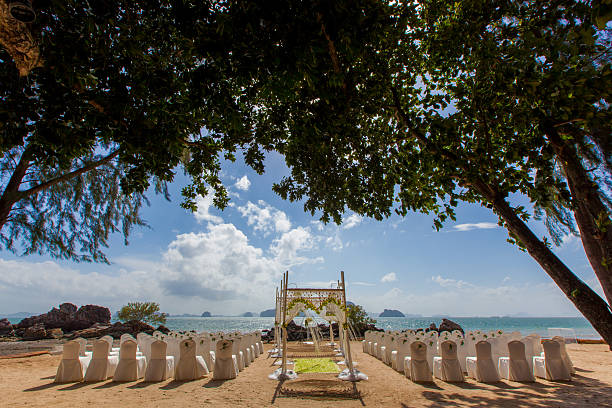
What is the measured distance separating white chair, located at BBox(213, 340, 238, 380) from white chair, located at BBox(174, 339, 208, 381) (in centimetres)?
44

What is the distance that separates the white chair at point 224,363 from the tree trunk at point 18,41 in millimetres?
7215

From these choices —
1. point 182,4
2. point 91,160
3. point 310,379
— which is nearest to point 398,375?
point 310,379

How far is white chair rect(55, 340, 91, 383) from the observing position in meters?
6.89

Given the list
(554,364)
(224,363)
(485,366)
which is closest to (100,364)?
(224,363)

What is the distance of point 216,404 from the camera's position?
5340mm

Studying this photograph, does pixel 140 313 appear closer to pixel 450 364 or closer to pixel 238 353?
pixel 238 353

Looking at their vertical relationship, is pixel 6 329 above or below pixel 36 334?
below

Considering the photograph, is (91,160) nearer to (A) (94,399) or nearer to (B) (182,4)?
(A) (94,399)

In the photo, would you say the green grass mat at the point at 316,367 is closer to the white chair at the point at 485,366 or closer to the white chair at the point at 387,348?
the white chair at the point at 387,348

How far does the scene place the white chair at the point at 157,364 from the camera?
23.1 ft

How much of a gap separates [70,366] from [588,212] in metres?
10.4

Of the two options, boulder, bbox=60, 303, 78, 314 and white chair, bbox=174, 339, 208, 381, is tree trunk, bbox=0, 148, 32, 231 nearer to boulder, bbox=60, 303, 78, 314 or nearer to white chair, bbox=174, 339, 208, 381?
white chair, bbox=174, 339, 208, 381

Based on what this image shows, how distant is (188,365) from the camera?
7410 millimetres

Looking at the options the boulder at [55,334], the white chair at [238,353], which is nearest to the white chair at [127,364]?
the white chair at [238,353]
